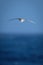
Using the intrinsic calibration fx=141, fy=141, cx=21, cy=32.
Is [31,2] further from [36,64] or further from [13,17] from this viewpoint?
[36,64]

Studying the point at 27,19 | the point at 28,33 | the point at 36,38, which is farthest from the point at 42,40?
the point at 27,19

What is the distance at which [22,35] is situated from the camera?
1571mm

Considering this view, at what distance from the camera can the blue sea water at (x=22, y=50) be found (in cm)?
157

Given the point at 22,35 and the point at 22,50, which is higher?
the point at 22,35

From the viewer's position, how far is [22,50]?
158 cm

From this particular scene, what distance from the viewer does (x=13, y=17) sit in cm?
158

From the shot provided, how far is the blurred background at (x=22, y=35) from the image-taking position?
1.57 m

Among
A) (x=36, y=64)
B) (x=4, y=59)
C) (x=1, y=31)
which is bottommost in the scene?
(x=36, y=64)

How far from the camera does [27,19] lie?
Answer: 1576mm

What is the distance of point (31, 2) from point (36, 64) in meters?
0.69

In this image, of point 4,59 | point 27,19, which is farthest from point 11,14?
point 4,59

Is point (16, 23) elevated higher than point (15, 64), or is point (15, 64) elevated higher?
point (16, 23)

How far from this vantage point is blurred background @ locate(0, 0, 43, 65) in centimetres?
157

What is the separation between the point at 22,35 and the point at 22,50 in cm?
17
